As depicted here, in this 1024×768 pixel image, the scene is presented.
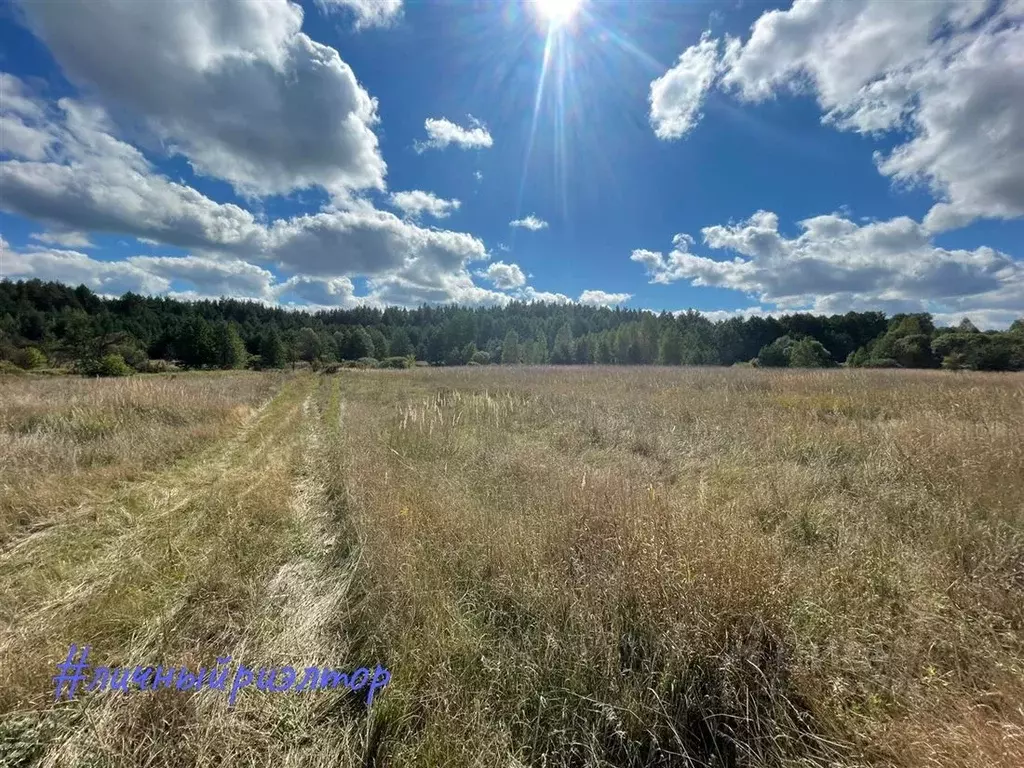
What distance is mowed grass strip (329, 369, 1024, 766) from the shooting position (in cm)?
203

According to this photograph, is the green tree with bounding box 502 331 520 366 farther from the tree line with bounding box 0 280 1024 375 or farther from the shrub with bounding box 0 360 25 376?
the shrub with bounding box 0 360 25 376

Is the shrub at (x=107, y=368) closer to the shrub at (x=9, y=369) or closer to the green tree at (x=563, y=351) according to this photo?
the shrub at (x=9, y=369)

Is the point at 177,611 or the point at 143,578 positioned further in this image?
the point at 143,578

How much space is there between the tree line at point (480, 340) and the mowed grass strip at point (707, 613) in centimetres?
4733

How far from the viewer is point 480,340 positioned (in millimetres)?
90062

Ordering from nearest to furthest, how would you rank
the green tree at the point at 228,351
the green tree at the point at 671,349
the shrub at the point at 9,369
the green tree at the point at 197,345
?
the shrub at the point at 9,369
the green tree at the point at 671,349
the green tree at the point at 228,351
the green tree at the point at 197,345

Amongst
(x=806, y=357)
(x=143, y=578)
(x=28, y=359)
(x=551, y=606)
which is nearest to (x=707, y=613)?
(x=551, y=606)

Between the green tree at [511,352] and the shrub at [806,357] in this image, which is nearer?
the shrub at [806,357]

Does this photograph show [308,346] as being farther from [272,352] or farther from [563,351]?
[563,351]

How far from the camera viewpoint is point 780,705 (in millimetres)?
2053

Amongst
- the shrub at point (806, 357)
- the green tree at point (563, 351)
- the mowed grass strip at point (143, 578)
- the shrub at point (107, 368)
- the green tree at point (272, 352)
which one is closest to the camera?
the mowed grass strip at point (143, 578)

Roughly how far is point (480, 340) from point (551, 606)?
8833 cm

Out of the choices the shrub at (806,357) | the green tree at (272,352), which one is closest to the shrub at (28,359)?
the green tree at (272,352)

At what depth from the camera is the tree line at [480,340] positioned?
46.6 metres
